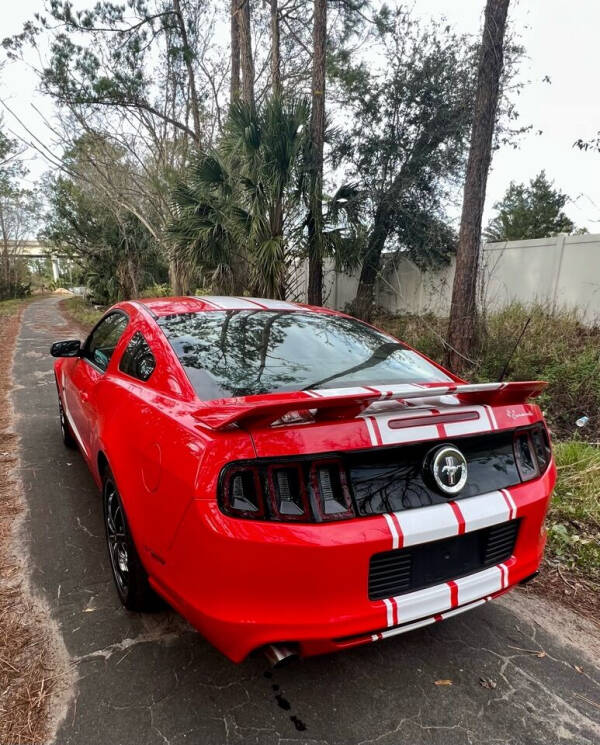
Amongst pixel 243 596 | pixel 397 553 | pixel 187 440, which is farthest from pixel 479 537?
pixel 187 440

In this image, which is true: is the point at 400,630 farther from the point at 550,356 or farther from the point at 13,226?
the point at 13,226

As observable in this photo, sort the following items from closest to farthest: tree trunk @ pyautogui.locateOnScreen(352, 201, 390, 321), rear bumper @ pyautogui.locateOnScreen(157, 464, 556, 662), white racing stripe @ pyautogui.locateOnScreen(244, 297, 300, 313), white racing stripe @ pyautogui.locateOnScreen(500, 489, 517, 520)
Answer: rear bumper @ pyautogui.locateOnScreen(157, 464, 556, 662) → white racing stripe @ pyautogui.locateOnScreen(500, 489, 517, 520) → white racing stripe @ pyautogui.locateOnScreen(244, 297, 300, 313) → tree trunk @ pyautogui.locateOnScreen(352, 201, 390, 321)

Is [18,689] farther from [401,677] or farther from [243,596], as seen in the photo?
[401,677]

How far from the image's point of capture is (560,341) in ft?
22.8

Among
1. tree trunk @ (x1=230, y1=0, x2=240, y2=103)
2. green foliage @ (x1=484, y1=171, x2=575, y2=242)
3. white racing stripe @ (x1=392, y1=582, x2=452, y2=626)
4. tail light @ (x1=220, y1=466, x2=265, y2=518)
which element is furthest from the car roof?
green foliage @ (x1=484, y1=171, x2=575, y2=242)

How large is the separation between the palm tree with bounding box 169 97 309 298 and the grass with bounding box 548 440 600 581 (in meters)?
6.04

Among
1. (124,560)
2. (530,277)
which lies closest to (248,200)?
(530,277)

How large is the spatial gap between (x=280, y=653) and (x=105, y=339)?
2440 millimetres

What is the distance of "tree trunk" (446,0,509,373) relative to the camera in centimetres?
665

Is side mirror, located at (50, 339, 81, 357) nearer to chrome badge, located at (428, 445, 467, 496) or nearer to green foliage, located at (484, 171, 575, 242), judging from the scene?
chrome badge, located at (428, 445, 467, 496)

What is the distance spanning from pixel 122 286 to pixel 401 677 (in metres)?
23.6

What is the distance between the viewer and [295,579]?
1.47m

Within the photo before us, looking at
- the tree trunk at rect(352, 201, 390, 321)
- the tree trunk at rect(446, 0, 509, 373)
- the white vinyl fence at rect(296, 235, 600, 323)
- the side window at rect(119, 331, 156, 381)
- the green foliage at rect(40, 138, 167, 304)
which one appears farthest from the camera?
the green foliage at rect(40, 138, 167, 304)

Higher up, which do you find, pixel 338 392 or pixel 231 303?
pixel 231 303
